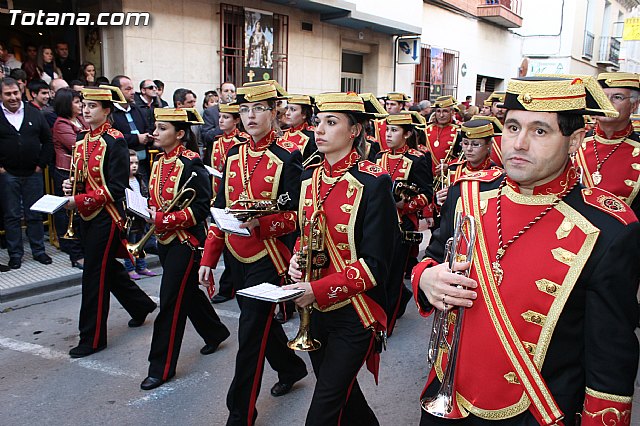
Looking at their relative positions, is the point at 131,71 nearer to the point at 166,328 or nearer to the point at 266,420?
the point at 166,328

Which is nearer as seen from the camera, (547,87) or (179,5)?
(547,87)

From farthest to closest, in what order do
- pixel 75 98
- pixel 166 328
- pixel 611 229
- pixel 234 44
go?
pixel 234 44 < pixel 75 98 < pixel 166 328 < pixel 611 229

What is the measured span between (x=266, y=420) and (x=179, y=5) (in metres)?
9.68

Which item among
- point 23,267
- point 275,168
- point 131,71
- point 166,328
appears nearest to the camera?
point 275,168

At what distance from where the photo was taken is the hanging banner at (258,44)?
13031 mm

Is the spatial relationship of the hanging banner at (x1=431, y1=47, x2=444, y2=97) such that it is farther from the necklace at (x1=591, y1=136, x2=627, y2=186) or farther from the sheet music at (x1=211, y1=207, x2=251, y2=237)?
the sheet music at (x1=211, y1=207, x2=251, y2=237)

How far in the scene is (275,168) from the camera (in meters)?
4.11

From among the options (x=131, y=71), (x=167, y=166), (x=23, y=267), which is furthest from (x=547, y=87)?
(x=131, y=71)

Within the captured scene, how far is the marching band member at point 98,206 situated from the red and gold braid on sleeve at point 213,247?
1.46 metres

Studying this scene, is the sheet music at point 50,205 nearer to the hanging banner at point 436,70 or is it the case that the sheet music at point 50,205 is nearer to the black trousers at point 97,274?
the black trousers at point 97,274

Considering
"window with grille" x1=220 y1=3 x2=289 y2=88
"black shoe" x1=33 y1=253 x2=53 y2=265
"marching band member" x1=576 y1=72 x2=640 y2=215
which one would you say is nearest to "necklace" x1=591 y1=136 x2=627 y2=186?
"marching band member" x1=576 y1=72 x2=640 y2=215

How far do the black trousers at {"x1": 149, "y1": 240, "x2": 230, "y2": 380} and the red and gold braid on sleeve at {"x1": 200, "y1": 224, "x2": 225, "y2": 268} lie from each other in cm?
57

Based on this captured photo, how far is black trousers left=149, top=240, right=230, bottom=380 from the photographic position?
14.9ft

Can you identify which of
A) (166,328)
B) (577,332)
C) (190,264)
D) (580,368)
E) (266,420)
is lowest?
(266,420)
